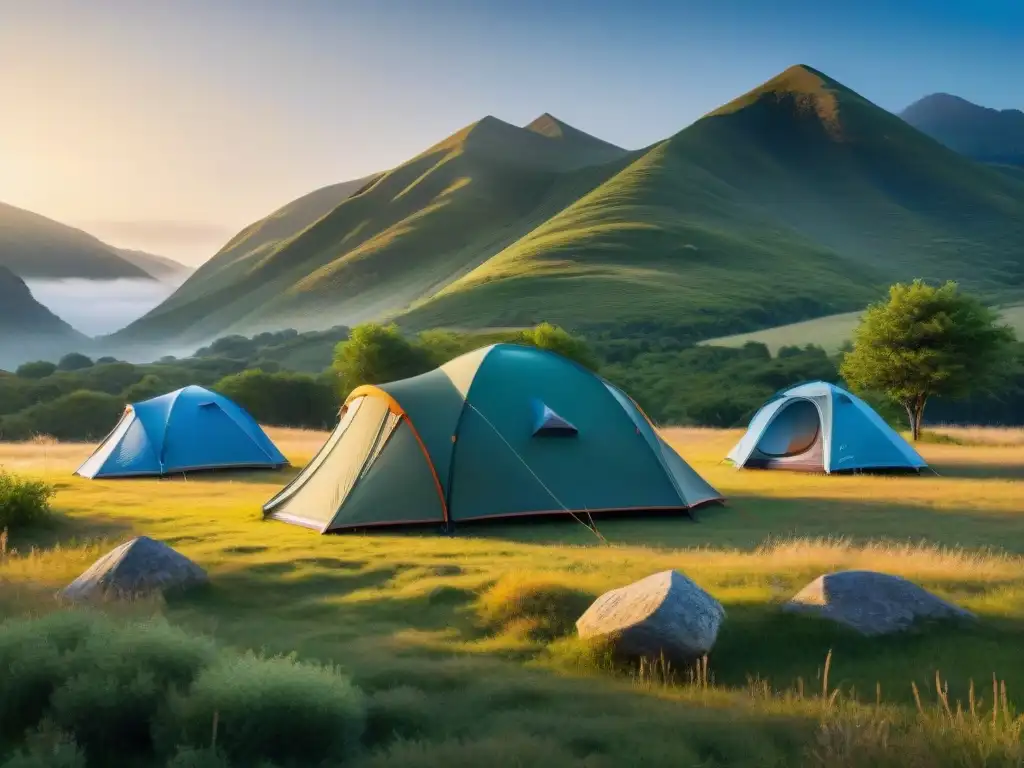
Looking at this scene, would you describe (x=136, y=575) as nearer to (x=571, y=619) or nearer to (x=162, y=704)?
(x=162, y=704)

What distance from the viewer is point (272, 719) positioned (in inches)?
273

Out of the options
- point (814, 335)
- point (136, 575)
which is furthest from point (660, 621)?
point (814, 335)

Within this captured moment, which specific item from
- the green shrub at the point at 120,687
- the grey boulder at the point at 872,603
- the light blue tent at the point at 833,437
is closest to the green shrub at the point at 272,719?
the green shrub at the point at 120,687

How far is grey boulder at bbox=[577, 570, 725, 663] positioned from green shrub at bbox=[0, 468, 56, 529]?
11981mm

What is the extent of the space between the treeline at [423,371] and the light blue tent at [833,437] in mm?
36660

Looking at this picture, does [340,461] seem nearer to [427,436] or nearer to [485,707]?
[427,436]

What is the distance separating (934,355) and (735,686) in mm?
35094

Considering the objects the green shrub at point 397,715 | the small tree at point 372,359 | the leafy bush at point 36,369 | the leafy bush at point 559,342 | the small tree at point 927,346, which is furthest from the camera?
the leafy bush at point 36,369

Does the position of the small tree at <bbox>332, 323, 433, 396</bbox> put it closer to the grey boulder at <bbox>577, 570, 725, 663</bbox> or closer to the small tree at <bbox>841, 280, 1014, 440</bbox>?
the small tree at <bbox>841, 280, 1014, 440</bbox>

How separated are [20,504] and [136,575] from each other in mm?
6927

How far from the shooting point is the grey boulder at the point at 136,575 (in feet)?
35.7

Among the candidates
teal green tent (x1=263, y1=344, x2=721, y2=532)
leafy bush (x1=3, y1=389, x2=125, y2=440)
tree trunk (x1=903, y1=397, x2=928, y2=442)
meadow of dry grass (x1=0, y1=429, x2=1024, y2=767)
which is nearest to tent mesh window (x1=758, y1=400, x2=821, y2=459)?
meadow of dry grass (x1=0, y1=429, x2=1024, y2=767)

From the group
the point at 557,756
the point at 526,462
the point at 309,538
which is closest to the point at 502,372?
the point at 526,462

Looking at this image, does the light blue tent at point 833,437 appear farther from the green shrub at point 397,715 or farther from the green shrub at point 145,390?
the green shrub at point 145,390
